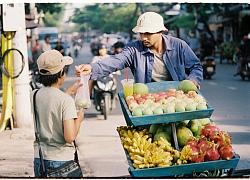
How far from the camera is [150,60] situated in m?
Result: 4.90

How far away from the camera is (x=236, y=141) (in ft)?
27.0

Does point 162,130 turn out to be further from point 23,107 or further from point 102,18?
point 102,18

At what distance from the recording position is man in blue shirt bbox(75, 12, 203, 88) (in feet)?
16.0

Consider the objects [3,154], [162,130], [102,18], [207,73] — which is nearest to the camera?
[162,130]

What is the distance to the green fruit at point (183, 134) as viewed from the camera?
4270mm

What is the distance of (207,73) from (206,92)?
4219mm

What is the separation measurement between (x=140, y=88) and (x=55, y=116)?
2.92ft

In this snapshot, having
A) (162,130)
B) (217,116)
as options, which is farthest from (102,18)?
(162,130)

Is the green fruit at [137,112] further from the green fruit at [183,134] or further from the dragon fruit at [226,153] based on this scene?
the dragon fruit at [226,153]

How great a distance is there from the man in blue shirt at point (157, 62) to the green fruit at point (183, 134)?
23.5 inches

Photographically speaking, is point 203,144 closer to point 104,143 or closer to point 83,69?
point 83,69

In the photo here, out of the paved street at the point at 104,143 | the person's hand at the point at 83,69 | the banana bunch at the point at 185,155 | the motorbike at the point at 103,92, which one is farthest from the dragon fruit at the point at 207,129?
the motorbike at the point at 103,92

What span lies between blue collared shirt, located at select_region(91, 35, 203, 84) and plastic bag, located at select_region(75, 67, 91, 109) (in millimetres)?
362

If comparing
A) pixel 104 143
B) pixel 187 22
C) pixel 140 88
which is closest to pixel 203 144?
pixel 140 88
